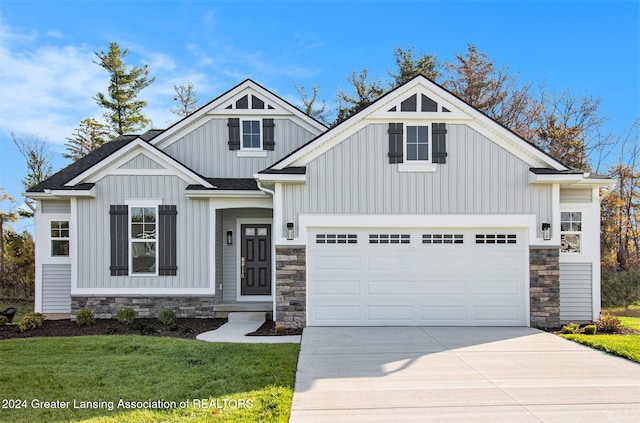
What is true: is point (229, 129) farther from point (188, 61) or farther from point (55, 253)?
point (188, 61)

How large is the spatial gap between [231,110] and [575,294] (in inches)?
385

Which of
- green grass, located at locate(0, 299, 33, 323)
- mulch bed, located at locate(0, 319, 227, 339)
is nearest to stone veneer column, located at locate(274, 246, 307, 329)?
mulch bed, located at locate(0, 319, 227, 339)

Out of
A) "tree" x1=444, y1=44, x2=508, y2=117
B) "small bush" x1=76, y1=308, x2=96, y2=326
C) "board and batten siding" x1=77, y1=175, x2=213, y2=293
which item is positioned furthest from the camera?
"tree" x1=444, y1=44, x2=508, y2=117

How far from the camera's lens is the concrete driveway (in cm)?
500

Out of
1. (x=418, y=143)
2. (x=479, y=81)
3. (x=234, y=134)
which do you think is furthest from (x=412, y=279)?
(x=479, y=81)

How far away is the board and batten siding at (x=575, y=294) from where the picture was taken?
11031 millimetres

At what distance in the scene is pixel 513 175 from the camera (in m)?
10.1

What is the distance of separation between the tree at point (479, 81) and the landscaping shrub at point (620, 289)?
10.1 meters

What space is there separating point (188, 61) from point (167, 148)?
6.49m

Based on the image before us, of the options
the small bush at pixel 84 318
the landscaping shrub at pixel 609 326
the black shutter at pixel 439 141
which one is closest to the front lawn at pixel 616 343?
the landscaping shrub at pixel 609 326

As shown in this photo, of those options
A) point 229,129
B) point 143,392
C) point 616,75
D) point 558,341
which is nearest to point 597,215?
point 558,341

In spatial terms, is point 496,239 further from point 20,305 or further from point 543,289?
point 20,305

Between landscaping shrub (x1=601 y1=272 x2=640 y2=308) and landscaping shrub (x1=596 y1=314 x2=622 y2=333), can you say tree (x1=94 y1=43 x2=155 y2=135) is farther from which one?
landscaping shrub (x1=596 y1=314 x2=622 y2=333)

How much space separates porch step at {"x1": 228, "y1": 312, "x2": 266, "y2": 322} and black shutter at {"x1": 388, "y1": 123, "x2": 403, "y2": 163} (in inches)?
190
